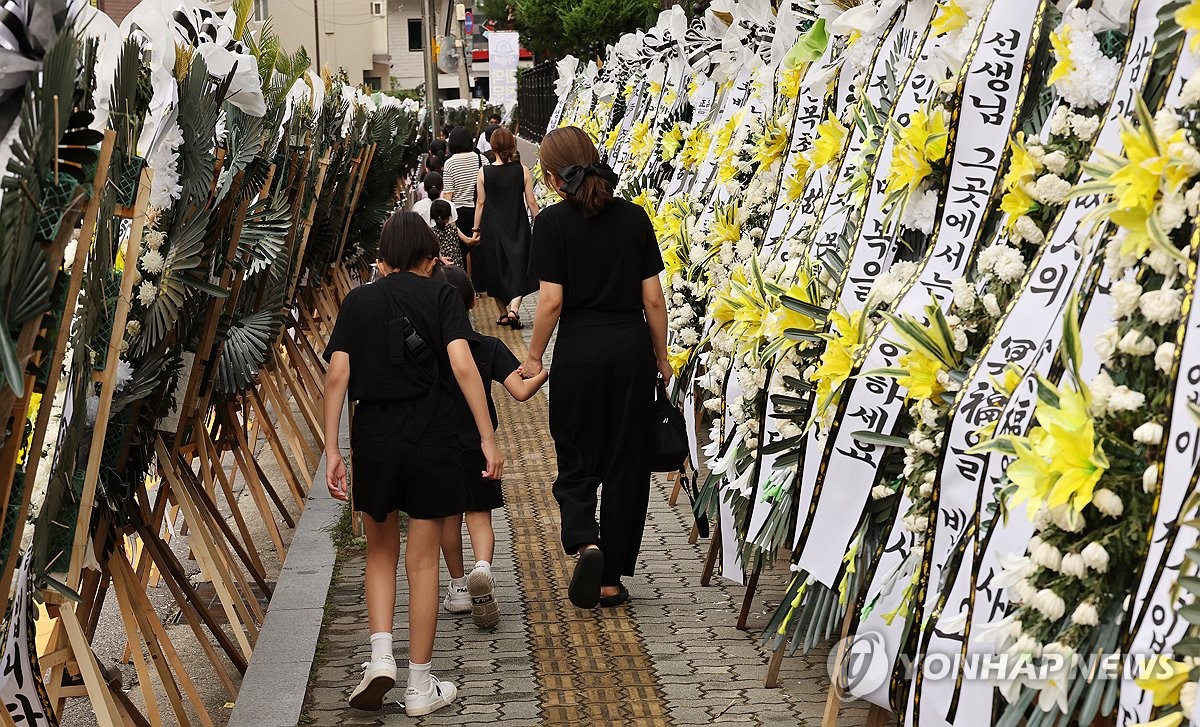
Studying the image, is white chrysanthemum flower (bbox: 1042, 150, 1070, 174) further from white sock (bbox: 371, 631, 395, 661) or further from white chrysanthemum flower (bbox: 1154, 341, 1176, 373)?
white sock (bbox: 371, 631, 395, 661)

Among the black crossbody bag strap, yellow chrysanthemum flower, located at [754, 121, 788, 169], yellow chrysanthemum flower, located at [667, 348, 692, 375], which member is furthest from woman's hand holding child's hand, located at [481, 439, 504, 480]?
yellow chrysanthemum flower, located at [754, 121, 788, 169]

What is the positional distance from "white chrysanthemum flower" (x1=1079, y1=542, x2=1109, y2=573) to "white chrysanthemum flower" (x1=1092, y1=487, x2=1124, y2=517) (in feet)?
0.22

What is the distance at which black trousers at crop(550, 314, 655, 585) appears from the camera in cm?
604

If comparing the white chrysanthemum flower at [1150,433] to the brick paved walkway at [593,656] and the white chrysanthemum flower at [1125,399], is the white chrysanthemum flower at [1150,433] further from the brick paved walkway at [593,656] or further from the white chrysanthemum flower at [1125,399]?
the brick paved walkway at [593,656]

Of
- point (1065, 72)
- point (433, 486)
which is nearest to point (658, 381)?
point (433, 486)

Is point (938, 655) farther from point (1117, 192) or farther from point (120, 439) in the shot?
point (120, 439)

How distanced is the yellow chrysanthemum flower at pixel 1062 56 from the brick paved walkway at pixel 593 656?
A: 7.36 feet

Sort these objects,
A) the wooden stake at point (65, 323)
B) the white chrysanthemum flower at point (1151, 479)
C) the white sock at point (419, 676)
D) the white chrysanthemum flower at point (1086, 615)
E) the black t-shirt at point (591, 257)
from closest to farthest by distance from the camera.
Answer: the white chrysanthemum flower at point (1151, 479) < the white chrysanthemum flower at point (1086, 615) < the wooden stake at point (65, 323) < the white sock at point (419, 676) < the black t-shirt at point (591, 257)

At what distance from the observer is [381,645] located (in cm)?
505

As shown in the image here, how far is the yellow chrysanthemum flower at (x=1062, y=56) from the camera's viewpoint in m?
3.60

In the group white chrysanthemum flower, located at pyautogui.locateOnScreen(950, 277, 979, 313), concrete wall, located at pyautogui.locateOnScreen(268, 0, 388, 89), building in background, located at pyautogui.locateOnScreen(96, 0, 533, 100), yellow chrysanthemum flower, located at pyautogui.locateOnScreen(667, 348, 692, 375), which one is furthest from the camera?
concrete wall, located at pyautogui.locateOnScreen(268, 0, 388, 89)

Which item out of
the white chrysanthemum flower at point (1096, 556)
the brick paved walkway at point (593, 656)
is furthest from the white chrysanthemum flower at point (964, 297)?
the brick paved walkway at point (593, 656)

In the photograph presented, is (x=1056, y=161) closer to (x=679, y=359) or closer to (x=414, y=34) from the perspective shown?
(x=679, y=359)

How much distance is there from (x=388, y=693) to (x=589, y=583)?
0.96m
